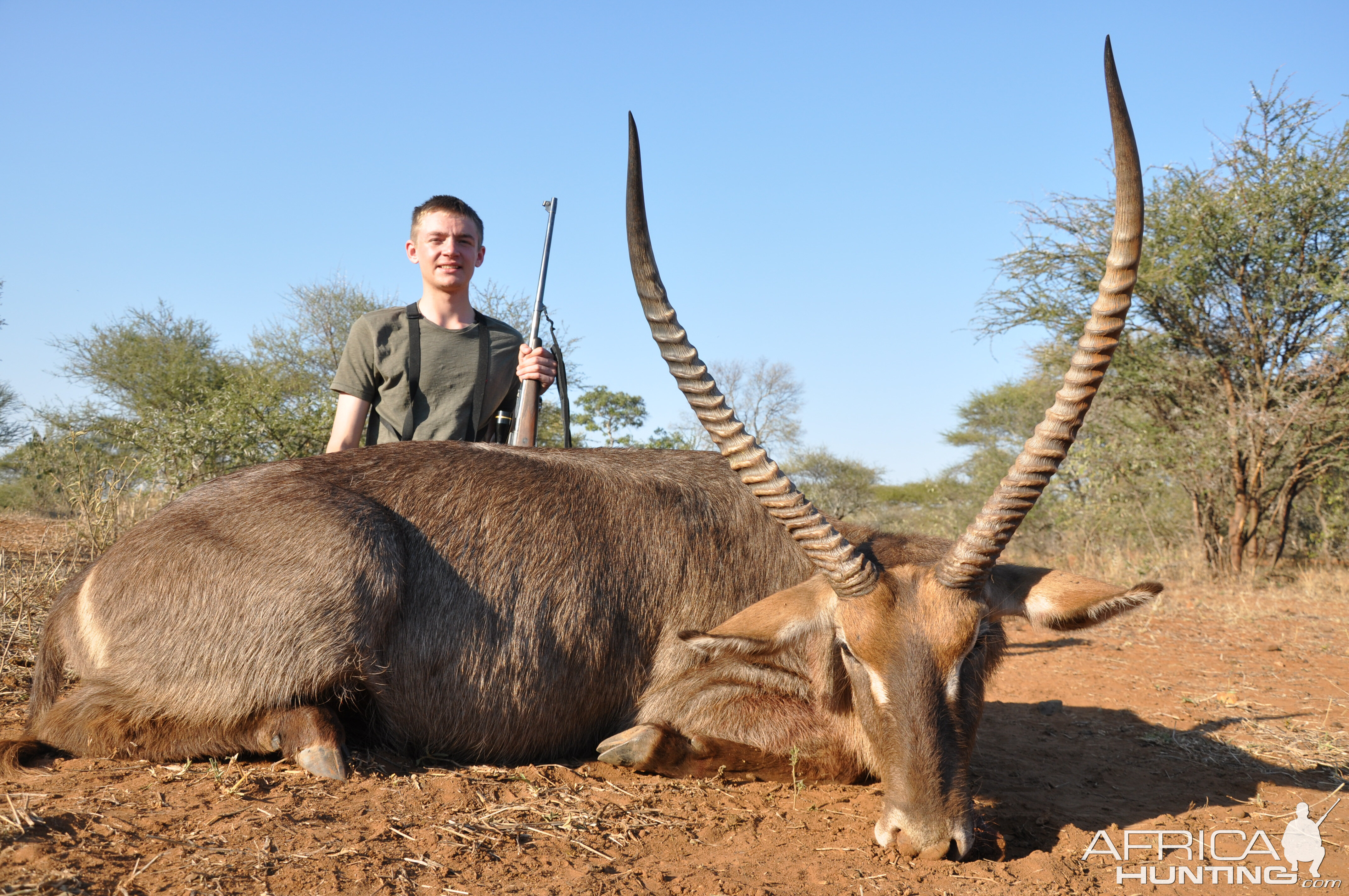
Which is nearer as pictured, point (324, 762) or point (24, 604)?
point (324, 762)

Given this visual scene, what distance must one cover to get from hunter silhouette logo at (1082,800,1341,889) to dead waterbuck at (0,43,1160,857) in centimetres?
74

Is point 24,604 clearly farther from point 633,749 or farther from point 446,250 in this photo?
point 633,749

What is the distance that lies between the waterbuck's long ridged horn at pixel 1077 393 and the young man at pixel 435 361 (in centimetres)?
332

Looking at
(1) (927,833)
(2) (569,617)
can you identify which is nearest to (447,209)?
(2) (569,617)

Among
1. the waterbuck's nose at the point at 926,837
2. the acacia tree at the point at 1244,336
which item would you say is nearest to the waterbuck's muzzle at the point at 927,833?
the waterbuck's nose at the point at 926,837

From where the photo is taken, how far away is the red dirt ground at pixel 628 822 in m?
2.50

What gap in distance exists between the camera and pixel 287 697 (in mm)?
3473

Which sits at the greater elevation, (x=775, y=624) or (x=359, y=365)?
(x=359, y=365)

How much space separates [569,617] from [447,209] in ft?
10.9

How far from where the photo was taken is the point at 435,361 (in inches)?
227

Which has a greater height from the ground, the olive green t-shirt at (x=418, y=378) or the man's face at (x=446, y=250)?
the man's face at (x=446, y=250)

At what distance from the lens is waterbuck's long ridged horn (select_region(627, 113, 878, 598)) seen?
3.32 meters

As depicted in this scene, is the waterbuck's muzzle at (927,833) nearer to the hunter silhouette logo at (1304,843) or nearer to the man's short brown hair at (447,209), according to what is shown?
the hunter silhouette logo at (1304,843)

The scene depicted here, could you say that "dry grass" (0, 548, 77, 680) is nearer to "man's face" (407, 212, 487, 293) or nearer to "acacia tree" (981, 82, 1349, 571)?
"man's face" (407, 212, 487, 293)
